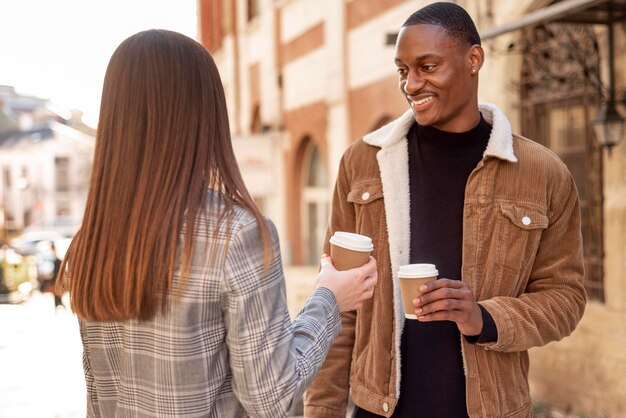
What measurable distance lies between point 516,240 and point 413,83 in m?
0.54

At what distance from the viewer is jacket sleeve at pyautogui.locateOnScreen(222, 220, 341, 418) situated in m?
1.91

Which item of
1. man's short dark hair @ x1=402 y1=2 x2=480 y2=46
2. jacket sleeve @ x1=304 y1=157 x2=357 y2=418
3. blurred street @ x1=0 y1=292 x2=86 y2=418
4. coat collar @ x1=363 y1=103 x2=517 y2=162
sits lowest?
blurred street @ x1=0 y1=292 x2=86 y2=418

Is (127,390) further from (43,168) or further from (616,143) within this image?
(43,168)

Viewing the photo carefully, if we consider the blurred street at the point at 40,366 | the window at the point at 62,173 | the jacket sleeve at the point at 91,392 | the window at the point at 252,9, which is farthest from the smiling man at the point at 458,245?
the window at the point at 62,173

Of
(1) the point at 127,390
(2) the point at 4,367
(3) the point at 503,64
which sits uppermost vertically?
(3) the point at 503,64

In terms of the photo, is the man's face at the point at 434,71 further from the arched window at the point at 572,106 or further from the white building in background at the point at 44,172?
the white building in background at the point at 44,172

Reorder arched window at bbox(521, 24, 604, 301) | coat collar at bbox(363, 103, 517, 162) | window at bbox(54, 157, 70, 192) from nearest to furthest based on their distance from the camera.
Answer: coat collar at bbox(363, 103, 517, 162)
arched window at bbox(521, 24, 604, 301)
window at bbox(54, 157, 70, 192)

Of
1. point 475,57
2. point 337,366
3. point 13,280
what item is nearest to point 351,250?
point 337,366

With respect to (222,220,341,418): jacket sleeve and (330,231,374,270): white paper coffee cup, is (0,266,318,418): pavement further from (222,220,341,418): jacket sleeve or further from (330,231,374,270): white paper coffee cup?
(222,220,341,418): jacket sleeve

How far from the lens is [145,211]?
191cm

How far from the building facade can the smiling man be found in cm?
83

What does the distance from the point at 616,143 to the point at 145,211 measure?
5.20m

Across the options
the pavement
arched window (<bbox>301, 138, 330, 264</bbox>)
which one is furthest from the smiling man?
arched window (<bbox>301, 138, 330, 264</bbox>)

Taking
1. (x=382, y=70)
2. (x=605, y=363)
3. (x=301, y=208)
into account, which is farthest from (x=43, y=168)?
(x=605, y=363)
